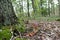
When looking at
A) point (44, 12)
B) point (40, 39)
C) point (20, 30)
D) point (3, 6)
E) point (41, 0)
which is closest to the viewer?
point (40, 39)

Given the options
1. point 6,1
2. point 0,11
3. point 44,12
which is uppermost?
point 6,1

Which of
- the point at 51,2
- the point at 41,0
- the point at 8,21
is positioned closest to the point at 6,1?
the point at 8,21

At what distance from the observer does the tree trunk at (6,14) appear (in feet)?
16.1

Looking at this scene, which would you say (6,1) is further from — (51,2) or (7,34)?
(51,2)

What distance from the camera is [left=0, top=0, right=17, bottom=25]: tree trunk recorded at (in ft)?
16.1

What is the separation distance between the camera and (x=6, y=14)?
5.11 metres

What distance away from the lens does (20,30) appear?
474cm

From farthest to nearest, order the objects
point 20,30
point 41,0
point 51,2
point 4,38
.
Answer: point 51,2
point 41,0
point 20,30
point 4,38

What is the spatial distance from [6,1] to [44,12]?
2291 centimetres

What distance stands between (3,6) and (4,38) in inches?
91.1

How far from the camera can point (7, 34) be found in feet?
10.0

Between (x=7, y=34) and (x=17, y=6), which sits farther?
(x=17, y=6)

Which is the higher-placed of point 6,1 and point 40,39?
point 6,1

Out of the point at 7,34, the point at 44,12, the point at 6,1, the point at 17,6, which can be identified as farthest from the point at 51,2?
the point at 7,34
